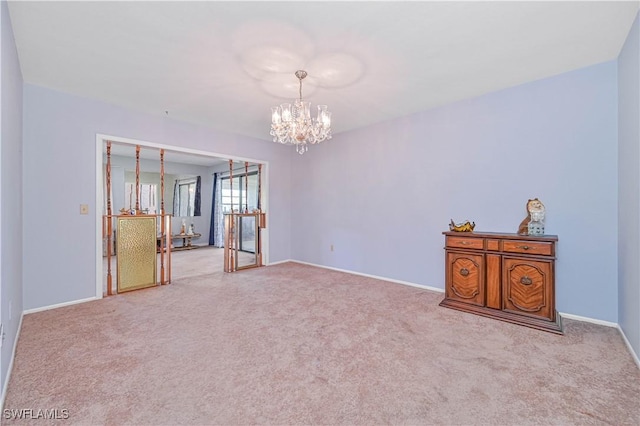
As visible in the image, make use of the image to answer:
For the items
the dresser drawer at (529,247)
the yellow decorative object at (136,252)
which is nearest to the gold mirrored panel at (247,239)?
the yellow decorative object at (136,252)

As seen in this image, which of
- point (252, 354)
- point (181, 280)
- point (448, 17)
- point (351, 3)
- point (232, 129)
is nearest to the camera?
point (351, 3)

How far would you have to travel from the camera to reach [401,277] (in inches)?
171

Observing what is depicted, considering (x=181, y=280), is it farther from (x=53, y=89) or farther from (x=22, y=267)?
(x=53, y=89)

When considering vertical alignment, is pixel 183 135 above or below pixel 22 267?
above

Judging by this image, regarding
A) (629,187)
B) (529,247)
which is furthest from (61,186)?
(629,187)

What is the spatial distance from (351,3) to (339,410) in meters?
2.69

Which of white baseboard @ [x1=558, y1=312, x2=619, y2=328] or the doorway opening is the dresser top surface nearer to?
white baseboard @ [x1=558, y1=312, x2=619, y2=328]

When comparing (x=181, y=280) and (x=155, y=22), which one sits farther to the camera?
(x=181, y=280)

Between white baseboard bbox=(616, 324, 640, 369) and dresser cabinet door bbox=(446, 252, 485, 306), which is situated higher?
dresser cabinet door bbox=(446, 252, 485, 306)

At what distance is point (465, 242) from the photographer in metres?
3.24

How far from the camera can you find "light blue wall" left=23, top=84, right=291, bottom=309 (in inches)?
125

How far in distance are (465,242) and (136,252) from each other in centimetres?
461

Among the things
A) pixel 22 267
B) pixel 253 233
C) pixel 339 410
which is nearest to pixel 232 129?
pixel 253 233

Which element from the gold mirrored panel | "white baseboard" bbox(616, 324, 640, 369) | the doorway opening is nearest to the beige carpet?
"white baseboard" bbox(616, 324, 640, 369)
